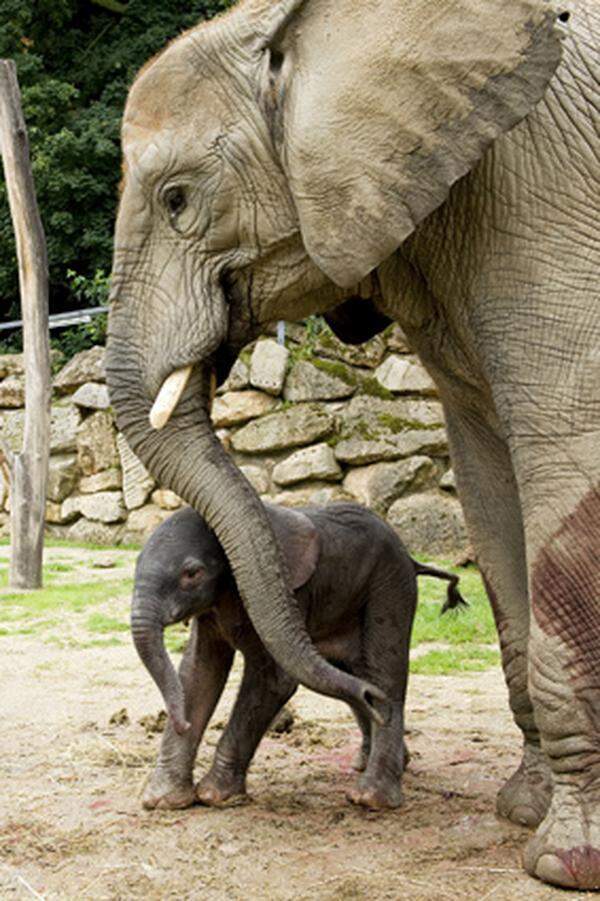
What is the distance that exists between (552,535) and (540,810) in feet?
3.53

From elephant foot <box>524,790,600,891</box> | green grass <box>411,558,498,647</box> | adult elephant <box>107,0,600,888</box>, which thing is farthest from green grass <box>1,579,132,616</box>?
elephant foot <box>524,790,600,891</box>

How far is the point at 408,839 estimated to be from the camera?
12.3 feet

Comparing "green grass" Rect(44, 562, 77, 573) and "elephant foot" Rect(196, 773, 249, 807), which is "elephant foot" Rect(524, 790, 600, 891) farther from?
"green grass" Rect(44, 562, 77, 573)

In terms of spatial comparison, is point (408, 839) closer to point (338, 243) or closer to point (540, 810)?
point (540, 810)

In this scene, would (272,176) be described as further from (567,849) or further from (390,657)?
(567,849)

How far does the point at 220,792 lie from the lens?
13.5 feet

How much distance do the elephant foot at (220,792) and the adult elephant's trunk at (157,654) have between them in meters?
0.52

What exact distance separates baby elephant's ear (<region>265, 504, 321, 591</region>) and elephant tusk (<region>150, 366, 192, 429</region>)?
31.4 inches

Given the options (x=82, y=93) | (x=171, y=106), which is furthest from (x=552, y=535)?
(x=82, y=93)

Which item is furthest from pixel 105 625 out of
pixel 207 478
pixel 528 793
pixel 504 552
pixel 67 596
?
pixel 207 478

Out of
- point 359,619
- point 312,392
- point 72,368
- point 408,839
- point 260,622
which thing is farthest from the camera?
point 72,368

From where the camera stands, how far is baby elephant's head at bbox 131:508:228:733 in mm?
3715

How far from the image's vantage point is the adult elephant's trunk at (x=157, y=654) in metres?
3.68

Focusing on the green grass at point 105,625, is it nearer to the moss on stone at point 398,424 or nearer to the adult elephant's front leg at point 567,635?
the moss on stone at point 398,424
